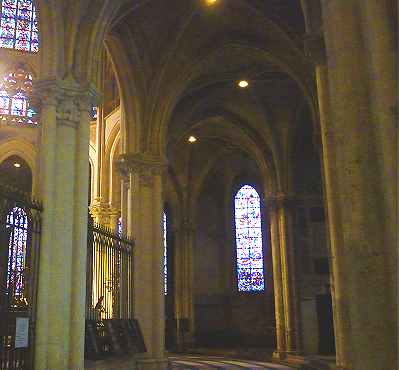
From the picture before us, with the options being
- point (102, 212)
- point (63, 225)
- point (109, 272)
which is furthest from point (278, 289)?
point (63, 225)

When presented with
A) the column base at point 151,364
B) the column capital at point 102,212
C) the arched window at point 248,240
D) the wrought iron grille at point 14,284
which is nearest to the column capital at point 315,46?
the wrought iron grille at point 14,284

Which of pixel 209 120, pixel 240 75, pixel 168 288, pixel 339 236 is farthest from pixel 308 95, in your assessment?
pixel 168 288

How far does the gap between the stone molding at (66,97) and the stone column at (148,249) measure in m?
4.76

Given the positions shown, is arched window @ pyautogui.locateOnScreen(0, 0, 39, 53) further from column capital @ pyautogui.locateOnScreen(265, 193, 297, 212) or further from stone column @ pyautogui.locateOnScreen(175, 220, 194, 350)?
column capital @ pyautogui.locateOnScreen(265, 193, 297, 212)

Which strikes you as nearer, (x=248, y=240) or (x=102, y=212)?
(x=102, y=212)

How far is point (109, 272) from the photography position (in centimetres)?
1378

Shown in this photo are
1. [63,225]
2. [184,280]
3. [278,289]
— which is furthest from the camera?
[184,280]

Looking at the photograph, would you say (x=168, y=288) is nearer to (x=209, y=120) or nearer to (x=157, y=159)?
(x=209, y=120)

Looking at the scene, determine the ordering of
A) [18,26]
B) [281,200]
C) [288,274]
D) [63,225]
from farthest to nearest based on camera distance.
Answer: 1. [18,26]
2. [281,200]
3. [288,274]
4. [63,225]

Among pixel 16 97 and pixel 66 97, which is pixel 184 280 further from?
pixel 66 97

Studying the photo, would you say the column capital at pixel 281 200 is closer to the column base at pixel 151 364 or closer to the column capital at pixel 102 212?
the column capital at pixel 102 212

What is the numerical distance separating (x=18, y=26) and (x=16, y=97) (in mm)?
3304

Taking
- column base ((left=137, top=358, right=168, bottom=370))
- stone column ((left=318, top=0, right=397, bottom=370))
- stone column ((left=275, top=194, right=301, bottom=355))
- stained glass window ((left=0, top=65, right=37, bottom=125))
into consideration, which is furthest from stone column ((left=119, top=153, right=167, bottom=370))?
stone column ((left=318, top=0, right=397, bottom=370))

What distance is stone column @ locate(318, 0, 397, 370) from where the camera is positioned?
5145 mm
